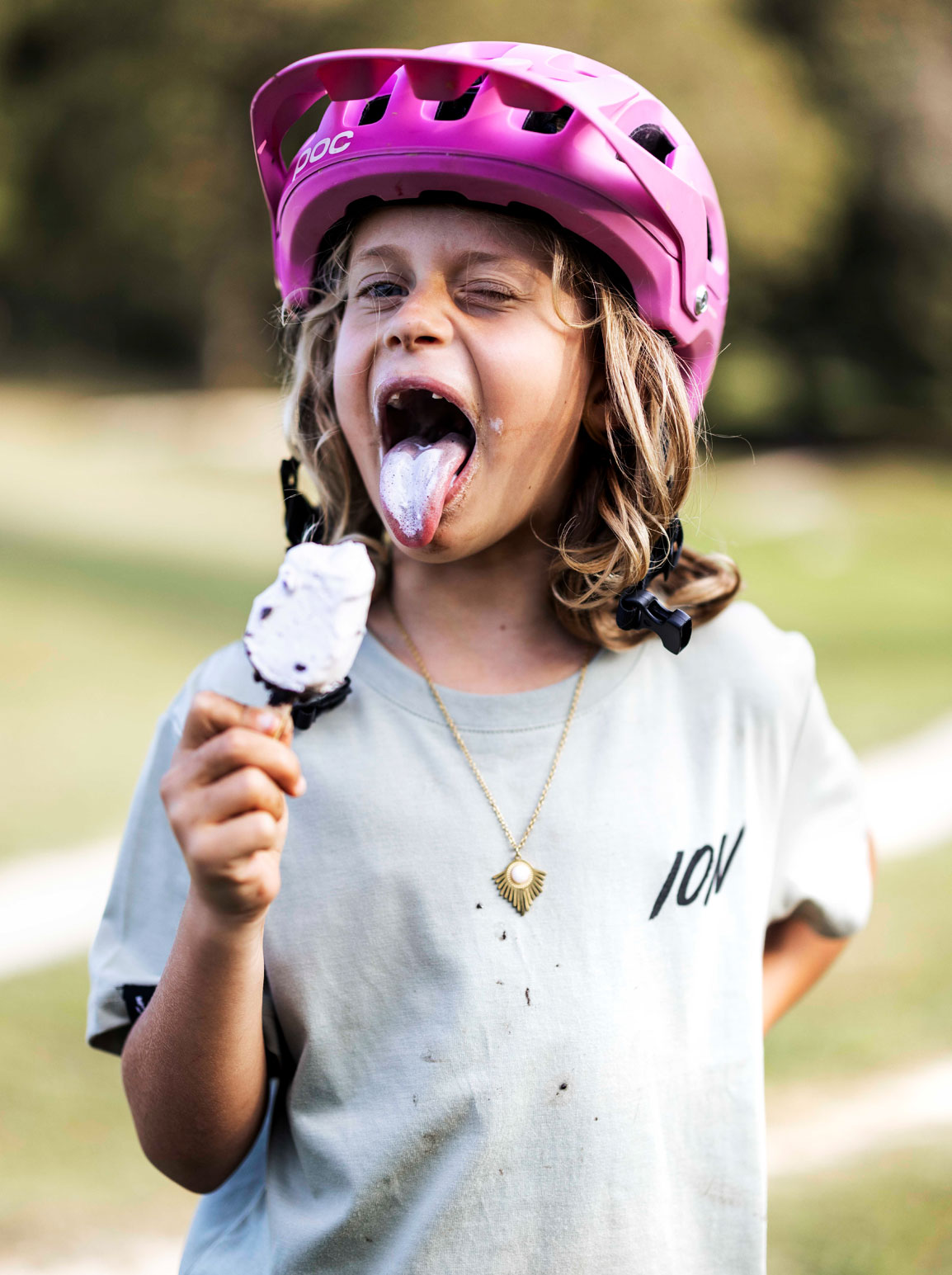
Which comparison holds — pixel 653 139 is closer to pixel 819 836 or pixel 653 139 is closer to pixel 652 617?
pixel 652 617

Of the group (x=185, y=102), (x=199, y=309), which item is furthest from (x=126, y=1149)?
(x=199, y=309)

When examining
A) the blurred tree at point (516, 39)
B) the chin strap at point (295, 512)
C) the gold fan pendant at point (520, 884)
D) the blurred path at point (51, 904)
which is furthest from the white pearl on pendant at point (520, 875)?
the blurred tree at point (516, 39)

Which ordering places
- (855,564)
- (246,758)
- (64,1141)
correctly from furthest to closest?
(855,564)
(64,1141)
(246,758)

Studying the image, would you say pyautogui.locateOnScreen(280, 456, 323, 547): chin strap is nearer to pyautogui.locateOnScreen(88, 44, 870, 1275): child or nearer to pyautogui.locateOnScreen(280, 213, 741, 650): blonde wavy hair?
pyautogui.locateOnScreen(280, 213, 741, 650): blonde wavy hair

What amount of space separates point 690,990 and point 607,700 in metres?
0.53

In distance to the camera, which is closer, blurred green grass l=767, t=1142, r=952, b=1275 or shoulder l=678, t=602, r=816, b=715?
shoulder l=678, t=602, r=816, b=715

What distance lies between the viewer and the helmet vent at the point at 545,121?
7.23ft

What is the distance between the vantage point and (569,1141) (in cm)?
209

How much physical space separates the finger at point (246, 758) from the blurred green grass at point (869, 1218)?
2792 mm

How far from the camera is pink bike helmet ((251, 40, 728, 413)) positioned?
2143 mm

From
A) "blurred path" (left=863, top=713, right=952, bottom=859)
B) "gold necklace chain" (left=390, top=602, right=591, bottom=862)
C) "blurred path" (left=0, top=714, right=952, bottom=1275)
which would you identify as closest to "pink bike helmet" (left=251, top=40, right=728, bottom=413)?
"gold necklace chain" (left=390, top=602, right=591, bottom=862)

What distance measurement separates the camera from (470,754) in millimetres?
2258

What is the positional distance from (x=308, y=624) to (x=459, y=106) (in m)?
1.02

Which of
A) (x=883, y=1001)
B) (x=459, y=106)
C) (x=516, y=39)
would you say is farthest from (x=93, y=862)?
(x=516, y=39)
